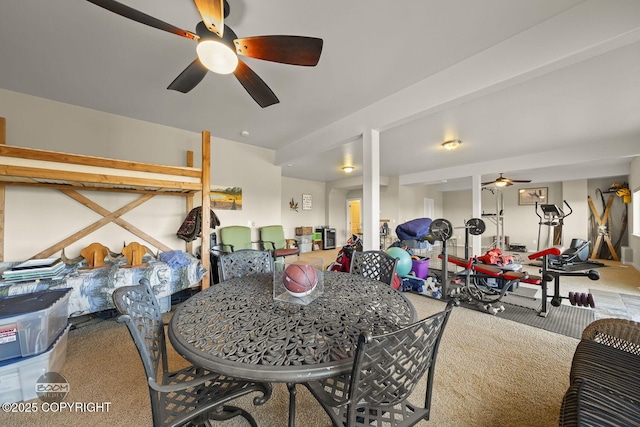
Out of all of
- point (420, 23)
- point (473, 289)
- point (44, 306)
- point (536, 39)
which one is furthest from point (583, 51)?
point (44, 306)

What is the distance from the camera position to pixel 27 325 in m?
1.60

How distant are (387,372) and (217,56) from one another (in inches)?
85.6

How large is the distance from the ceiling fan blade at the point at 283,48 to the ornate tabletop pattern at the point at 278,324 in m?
1.64

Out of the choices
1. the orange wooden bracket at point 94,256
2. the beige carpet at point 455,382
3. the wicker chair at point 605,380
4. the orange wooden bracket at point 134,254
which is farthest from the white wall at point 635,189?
the orange wooden bracket at point 94,256

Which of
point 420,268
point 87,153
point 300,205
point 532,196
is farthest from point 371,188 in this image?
point 532,196

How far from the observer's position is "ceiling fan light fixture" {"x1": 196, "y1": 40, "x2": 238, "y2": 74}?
1.63 metres

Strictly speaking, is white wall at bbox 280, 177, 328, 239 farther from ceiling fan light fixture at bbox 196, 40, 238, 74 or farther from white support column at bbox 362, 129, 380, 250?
ceiling fan light fixture at bbox 196, 40, 238, 74

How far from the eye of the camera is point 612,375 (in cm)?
102

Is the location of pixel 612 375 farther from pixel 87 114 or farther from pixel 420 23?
pixel 87 114

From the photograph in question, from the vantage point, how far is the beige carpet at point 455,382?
4.63ft

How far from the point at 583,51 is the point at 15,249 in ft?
19.4

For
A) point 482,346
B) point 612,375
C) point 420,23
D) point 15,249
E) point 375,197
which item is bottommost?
point 482,346

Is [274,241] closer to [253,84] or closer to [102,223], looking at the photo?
[102,223]

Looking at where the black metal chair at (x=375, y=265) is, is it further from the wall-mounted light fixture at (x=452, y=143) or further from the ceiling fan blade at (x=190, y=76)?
the wall-mounted light fixture at (x=452, y=143)
